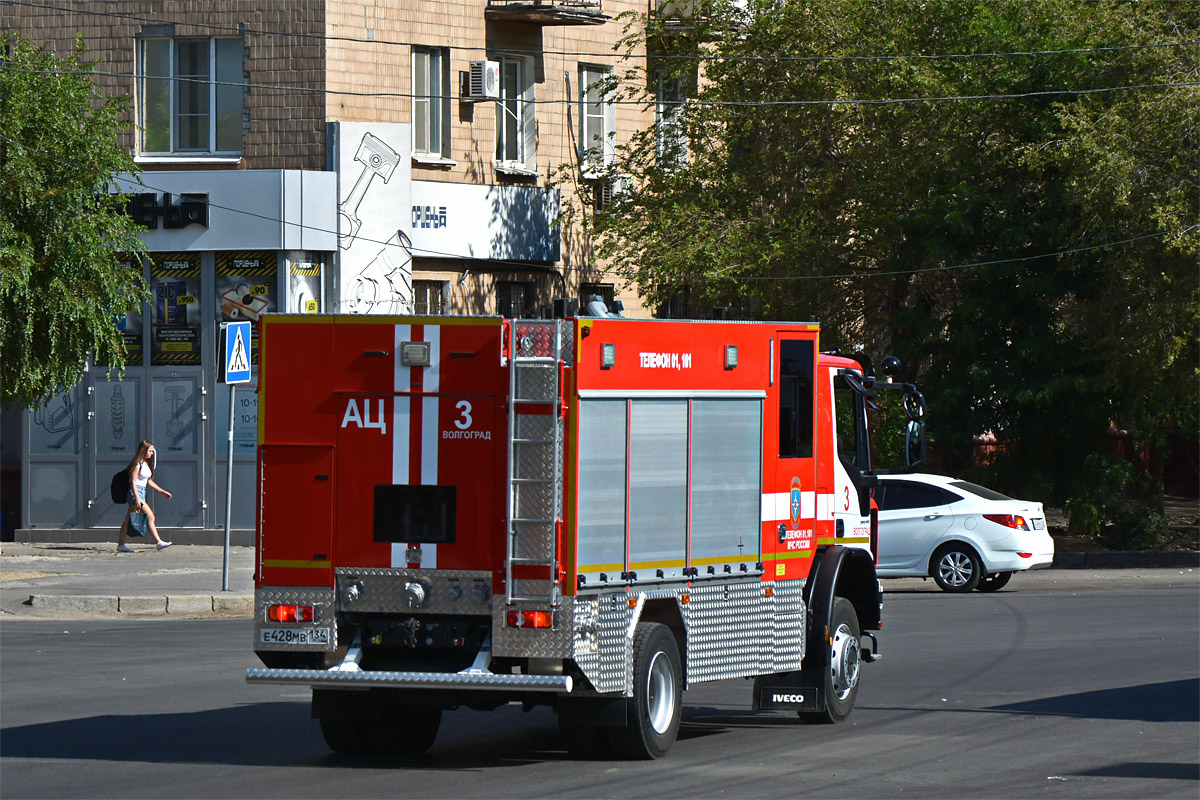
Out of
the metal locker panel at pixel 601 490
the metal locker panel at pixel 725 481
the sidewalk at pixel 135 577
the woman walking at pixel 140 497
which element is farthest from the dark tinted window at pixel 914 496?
the metal locker panel at pixel 601 490

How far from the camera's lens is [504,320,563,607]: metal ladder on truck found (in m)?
9.29

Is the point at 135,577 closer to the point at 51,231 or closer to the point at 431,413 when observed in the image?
the point at 51,231

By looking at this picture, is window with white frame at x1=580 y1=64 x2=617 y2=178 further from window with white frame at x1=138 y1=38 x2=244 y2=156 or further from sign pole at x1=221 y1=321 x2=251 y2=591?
sign pole at x1=221 y1=321 x2=251 y2=591

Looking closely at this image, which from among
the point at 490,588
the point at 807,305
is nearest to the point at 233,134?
the point at 807,305

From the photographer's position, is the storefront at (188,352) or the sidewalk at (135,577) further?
the storefront at (188,352)

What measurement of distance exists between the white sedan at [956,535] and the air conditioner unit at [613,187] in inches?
437

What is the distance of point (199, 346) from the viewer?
27.7 metres

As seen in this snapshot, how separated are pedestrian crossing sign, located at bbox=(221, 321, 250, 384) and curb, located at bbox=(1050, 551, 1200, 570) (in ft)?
44.9

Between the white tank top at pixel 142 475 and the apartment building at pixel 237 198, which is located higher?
the apartment building at pixel 237 198

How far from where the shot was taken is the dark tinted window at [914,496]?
23141 millimetres

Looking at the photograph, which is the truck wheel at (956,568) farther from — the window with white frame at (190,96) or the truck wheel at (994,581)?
the window with white frame at (190,96)

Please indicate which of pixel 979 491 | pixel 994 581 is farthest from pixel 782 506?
pixel 994 581

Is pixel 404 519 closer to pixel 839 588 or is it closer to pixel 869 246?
pixel 839 588

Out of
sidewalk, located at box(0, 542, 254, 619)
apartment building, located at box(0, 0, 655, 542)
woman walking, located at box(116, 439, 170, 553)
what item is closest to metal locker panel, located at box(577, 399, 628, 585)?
sidewalk, located at box(0, 542, 254, 619)
